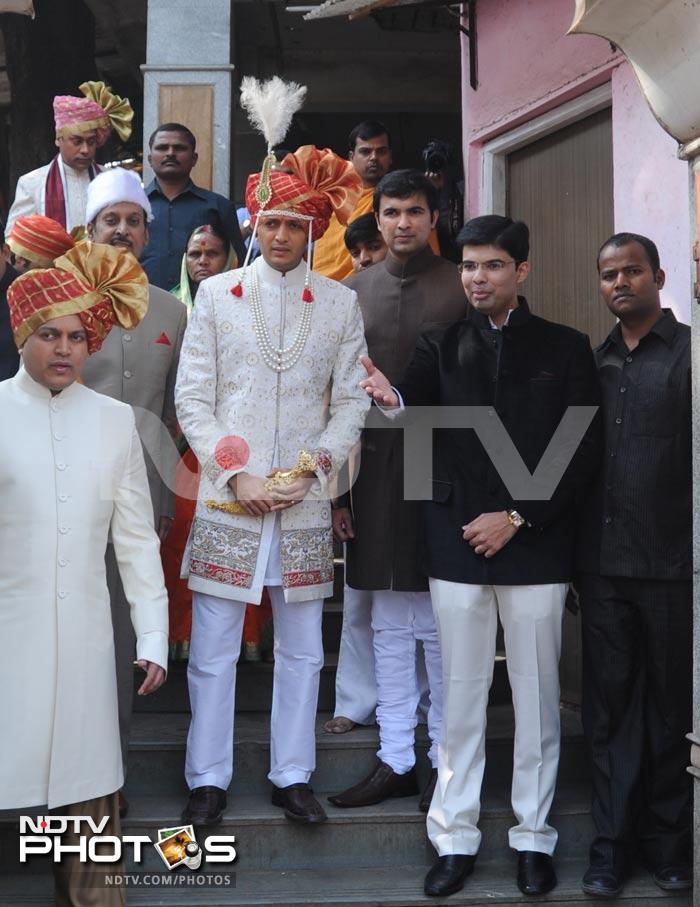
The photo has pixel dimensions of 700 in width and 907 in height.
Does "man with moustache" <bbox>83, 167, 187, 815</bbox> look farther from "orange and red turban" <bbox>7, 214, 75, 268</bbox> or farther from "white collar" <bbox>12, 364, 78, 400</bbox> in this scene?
"white collar" <bbox>12, 364, 78, 400</bbox>

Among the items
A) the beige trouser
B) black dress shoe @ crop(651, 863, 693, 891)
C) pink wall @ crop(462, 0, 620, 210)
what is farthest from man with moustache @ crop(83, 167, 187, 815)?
pink wall @ crop(462, 0, 620, 210)

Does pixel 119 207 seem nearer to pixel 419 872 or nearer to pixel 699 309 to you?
pixel 699 309

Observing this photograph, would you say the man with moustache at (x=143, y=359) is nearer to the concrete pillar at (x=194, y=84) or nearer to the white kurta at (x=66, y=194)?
the white kurta at (x=66, y=194)

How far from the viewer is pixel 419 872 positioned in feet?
12.6

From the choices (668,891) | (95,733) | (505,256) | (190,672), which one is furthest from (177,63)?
(668,891)

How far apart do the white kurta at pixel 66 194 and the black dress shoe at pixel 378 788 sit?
3.09 meters

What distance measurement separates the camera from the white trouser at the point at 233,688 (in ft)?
12.7

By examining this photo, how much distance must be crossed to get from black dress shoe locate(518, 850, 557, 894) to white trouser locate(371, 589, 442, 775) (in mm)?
504

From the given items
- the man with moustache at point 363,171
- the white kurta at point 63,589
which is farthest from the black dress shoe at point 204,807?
the man with moustache at point 363,171

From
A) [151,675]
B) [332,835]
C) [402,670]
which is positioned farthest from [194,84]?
[332,835]

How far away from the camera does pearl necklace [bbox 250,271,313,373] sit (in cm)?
401

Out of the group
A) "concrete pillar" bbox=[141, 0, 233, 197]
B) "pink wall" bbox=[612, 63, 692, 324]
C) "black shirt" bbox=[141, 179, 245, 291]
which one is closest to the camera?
"pink wall" bbox=[612, 63, 692, 324]

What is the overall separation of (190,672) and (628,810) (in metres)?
1.50

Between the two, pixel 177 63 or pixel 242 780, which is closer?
pixel 242 780
